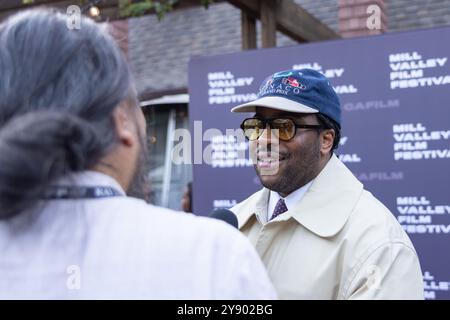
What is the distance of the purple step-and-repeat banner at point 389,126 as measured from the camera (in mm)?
3746

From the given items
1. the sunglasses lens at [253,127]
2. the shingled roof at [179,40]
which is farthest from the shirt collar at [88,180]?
the shingled roof at [179,40]

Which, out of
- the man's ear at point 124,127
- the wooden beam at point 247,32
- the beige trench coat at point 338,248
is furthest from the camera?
the wooden beam at point 247,32

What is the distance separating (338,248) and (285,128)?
1.82 ft

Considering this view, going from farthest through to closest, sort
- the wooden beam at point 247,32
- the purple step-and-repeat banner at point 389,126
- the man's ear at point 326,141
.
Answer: the wooden beam at point 247,32
the purple step-and-repeat banner at point 389,126
the man's ear at point 326,141

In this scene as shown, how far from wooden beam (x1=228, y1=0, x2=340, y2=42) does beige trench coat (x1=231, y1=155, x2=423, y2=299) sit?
3.05 m

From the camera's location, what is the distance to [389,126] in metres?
3.93

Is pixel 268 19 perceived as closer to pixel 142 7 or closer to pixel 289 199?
pixel 142 7

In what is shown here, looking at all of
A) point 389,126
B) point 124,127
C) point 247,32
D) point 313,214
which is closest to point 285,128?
point 313,214

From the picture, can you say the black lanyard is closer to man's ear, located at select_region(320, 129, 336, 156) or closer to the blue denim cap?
the blue denim cap

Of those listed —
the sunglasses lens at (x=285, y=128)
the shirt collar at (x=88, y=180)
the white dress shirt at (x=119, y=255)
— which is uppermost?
the sunglasses lens at (x=285, y=128)

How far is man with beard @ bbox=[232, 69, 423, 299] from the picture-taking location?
6.29 feet

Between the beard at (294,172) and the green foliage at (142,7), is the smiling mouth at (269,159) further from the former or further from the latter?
the green foliage at (142,7)

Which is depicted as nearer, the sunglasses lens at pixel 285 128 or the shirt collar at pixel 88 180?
the shirt collar at pixel 88 180
